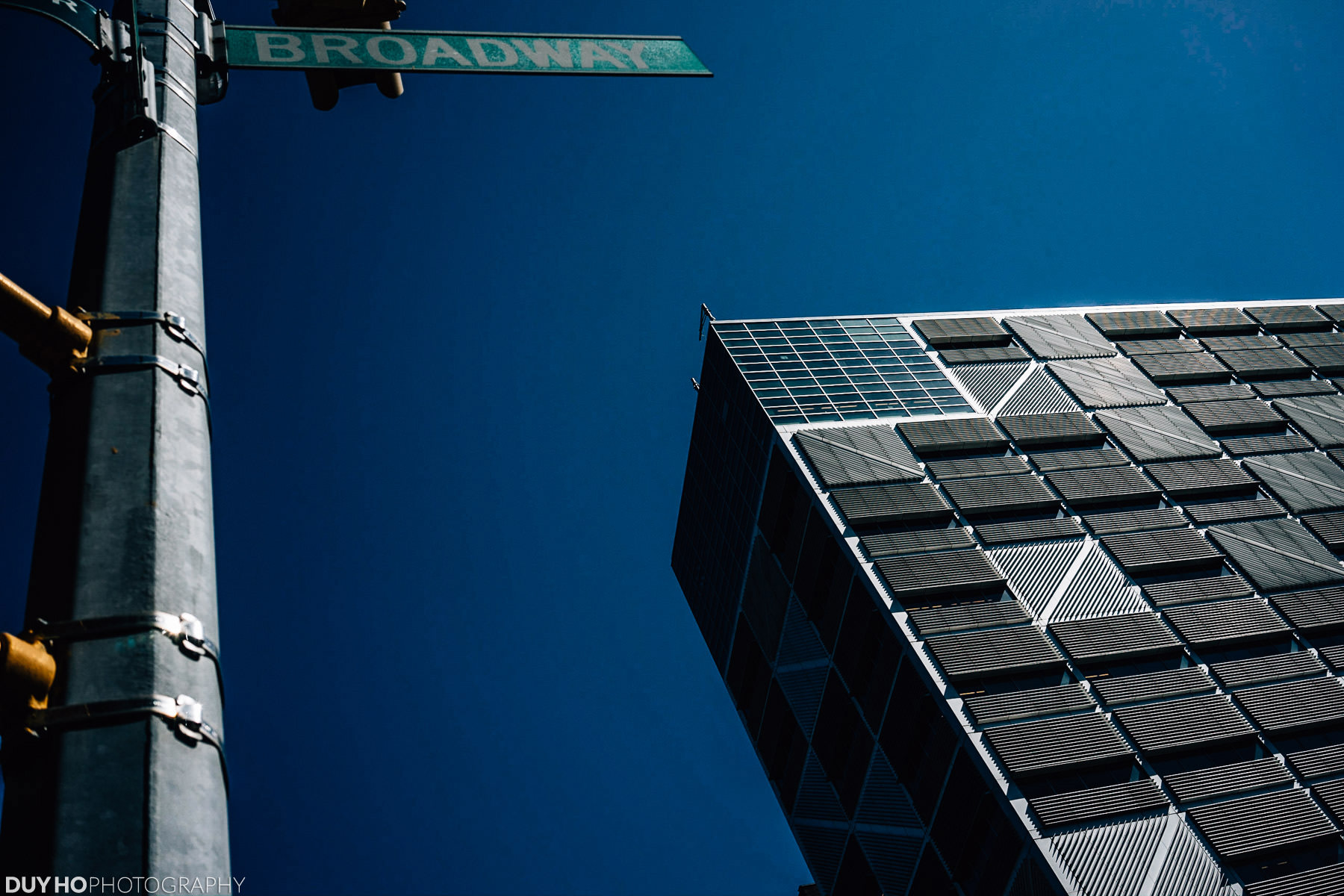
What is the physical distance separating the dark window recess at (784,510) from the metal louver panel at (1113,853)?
19.7 m

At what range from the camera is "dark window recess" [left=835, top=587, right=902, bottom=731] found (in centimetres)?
4178

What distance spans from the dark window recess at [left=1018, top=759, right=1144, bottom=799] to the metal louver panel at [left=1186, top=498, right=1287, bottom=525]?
16.4 meters

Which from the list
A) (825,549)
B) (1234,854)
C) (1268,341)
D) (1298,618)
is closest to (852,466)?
(825,549)

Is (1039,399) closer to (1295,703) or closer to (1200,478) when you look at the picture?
(1200,478)

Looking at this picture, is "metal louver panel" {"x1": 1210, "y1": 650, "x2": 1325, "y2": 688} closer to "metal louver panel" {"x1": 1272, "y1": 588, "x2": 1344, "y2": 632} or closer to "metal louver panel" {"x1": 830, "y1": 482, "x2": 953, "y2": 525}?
"metal louver panel" {"x1": 1272, "y1": 588, "x2": 1344, "y2": 632}

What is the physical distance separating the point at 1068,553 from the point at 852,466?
10.4 meters

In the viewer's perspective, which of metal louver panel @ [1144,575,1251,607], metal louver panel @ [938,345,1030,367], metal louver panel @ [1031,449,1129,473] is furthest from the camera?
metal louver panel @ [938,345,1030,367]

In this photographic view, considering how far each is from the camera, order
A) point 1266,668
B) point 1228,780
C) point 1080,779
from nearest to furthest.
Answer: point 1080,779 → point 1228,780 → point 1266,668

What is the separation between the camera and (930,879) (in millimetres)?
39031

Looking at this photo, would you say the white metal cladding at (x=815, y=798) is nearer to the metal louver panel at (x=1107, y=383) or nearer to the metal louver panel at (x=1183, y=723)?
the metal louver panel at (x=1183, y=723)

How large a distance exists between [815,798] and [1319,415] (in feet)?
113

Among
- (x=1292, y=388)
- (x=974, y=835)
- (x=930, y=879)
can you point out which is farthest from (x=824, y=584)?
(x=1292, y=388)

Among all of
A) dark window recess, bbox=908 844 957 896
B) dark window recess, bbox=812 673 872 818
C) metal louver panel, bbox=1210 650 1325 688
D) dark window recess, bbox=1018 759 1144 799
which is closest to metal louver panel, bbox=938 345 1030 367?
dark window recess, bbox=812 673 872 818

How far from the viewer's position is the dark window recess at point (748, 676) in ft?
186
